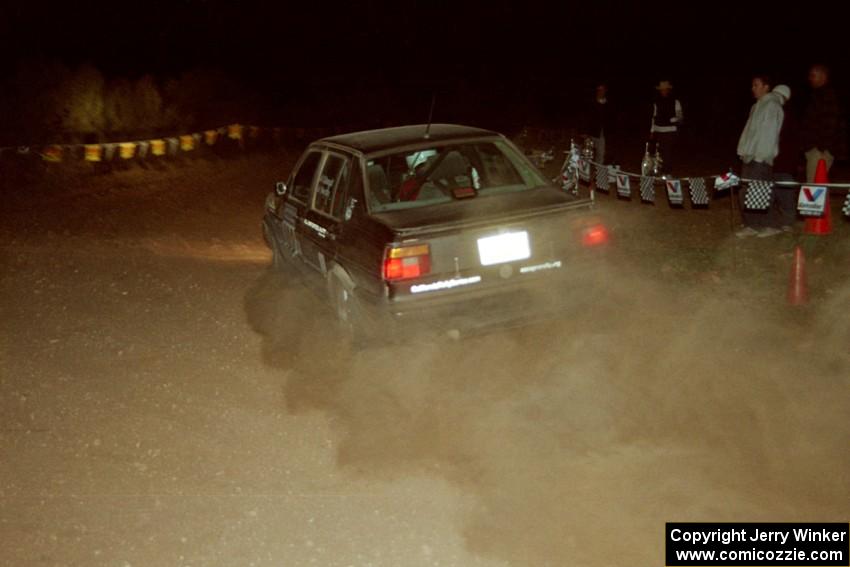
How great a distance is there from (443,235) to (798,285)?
338 cm

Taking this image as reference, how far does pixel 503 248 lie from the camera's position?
19.7 feet

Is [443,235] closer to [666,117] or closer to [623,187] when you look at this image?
[623,187]

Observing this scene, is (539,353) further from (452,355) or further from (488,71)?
(488,71)

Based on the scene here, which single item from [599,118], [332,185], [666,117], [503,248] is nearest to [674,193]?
[666,117]

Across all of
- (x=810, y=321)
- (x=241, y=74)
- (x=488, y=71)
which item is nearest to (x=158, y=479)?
(x=810, y=321)

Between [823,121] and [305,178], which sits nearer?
[305,178]

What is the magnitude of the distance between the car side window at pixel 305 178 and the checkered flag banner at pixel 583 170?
19.8ft

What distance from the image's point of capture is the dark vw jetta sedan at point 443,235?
232 inches

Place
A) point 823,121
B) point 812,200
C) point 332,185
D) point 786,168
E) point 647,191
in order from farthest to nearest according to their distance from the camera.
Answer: point 647,191
point 823,121
point 786,168
point 812,200
point 332,185

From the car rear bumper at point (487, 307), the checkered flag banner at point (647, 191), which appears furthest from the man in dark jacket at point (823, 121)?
the car rear bumper at point (487, 307)

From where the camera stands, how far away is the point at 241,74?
121 ft

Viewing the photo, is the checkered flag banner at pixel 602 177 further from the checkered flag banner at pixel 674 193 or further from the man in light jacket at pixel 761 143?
the man in light jacket at pixel 761 143

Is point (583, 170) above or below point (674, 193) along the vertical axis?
below

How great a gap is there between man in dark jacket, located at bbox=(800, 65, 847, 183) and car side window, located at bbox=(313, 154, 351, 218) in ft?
18.6
